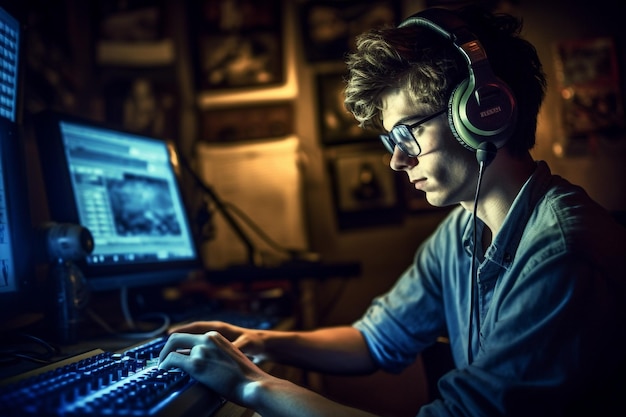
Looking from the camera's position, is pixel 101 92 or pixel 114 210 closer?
pixel 114 210

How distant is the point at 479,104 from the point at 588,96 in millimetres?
1150

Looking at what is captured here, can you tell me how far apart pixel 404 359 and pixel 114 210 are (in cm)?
73

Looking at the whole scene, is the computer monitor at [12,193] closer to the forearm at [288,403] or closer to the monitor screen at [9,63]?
the monitor screen at [9,63]

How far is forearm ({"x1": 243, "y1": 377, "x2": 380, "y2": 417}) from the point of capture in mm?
658

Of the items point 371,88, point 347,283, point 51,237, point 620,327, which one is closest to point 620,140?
point 347,283

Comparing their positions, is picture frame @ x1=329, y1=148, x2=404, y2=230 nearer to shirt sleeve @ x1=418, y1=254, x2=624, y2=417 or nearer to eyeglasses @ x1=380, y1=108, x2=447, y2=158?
eyeglasses @ x1=380, y1=108, x2=447, y2=158

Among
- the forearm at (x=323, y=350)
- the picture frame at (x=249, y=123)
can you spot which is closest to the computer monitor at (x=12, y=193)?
the forearm at (x=323, y=350)

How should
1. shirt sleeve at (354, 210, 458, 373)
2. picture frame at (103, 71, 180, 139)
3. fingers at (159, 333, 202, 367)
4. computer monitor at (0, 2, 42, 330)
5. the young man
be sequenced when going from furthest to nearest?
picture frame at (103, 71, 180, 139)
shirt sleeve at (354, 210, 458, 373)
computer monitor at (0, 2, 42, 330)
fingers at (159, 333, 202, 367)
the young man

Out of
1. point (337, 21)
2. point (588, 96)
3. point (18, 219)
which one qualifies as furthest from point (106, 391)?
point (588, 96)

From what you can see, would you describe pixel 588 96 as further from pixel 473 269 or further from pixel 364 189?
pixel 473 269

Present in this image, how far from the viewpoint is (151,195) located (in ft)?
4.11

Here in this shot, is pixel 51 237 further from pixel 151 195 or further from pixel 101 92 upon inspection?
pixel 101 92

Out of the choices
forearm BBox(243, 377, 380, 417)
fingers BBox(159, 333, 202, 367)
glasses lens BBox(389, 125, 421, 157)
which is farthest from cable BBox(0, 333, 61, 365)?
glasses lens BBox(389, 125, 421, 157)

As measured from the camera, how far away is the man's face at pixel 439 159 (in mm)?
915
